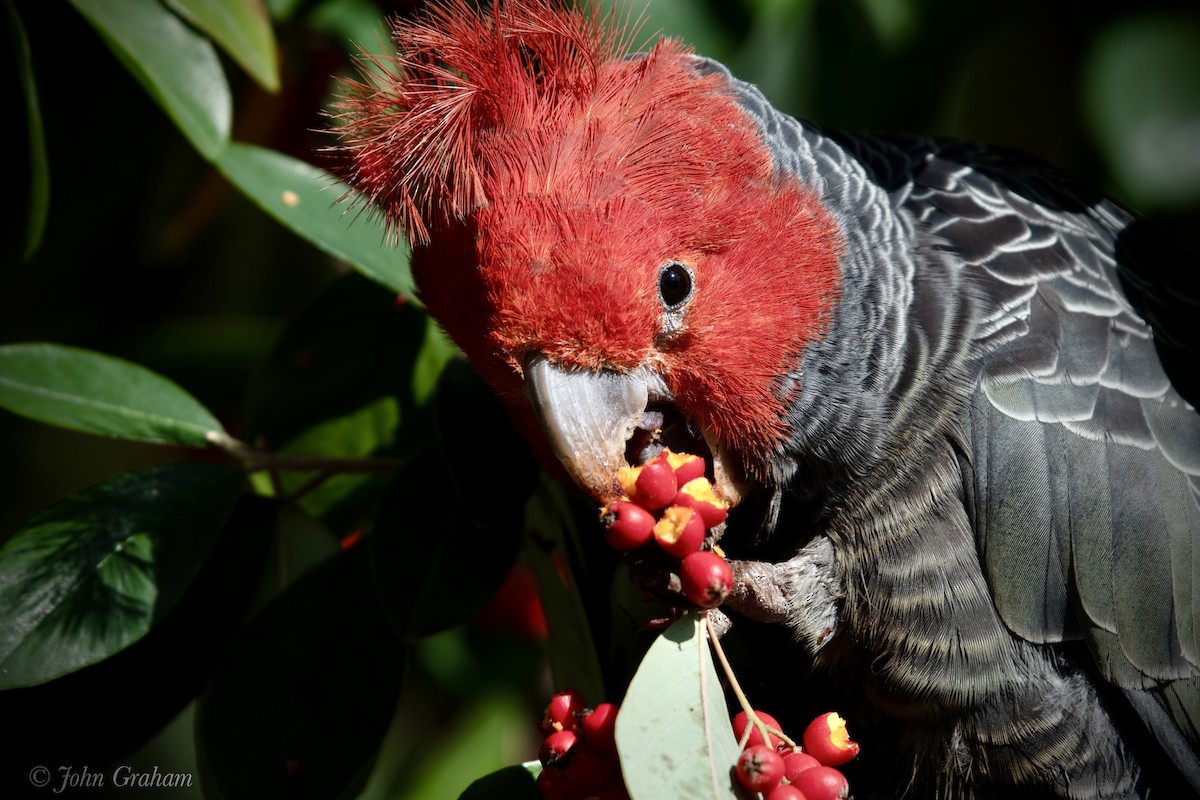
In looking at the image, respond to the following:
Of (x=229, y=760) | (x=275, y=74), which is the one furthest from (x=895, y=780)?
(x=275, y=74)

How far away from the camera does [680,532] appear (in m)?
1.40

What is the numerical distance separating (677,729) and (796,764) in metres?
0.19

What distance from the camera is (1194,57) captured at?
2592mm

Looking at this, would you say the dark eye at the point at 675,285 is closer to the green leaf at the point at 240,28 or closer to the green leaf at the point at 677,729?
the green leaf at the point at 677,729

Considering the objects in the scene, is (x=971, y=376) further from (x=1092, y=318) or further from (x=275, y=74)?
(x=275, y=74)

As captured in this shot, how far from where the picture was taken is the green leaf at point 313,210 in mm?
1939

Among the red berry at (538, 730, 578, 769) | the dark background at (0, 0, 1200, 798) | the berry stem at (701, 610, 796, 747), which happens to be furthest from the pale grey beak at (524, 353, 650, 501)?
the dark background at (0, 0, 1200, 798)

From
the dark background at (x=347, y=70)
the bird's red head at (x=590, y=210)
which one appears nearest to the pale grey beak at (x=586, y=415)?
the bird's red head at (x=590, y=210)

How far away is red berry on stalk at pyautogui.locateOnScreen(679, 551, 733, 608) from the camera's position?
1.37m

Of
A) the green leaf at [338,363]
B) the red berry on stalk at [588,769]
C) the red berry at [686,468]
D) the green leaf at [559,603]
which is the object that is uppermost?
the red berry at [686,468]

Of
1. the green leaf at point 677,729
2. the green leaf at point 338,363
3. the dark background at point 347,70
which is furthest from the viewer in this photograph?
the dark background at point 347,70

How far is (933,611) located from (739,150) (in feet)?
2.84

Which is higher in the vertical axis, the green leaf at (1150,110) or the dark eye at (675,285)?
the green leaf at (1150,110)

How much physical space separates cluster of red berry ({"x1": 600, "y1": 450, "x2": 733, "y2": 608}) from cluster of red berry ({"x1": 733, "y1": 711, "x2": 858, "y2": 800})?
20 cm
